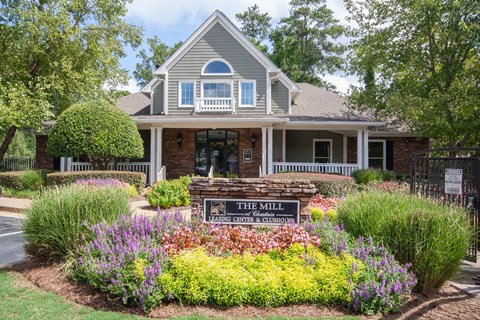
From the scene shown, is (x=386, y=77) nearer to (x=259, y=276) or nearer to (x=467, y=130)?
(x=467, y=130)

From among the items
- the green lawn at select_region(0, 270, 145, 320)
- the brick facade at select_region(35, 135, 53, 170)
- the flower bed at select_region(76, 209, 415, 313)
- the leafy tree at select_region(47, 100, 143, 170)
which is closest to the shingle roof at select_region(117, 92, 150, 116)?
the leafy tree at select_region(47, 100, 143, 170)

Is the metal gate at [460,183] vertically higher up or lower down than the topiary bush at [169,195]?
higher up

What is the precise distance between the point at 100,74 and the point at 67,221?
668 inches

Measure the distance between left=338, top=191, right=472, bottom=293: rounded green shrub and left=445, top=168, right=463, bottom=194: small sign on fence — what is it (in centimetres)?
159

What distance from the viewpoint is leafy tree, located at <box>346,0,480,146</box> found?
575 inches

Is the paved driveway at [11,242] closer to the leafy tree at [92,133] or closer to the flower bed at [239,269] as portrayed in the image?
the flower bed at [239,269]

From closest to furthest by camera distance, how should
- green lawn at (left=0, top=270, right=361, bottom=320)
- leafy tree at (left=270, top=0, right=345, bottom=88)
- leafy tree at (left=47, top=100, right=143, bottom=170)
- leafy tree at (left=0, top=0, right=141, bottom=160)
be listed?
green lawn at (left=0, top=270, right=361, bottom=320) → leafy tree at (left=47, top=100, right=143, bottom=170) → leafy tree at (left=0, top=0, right=141, bottom=160) → leafy tree at (left=270, top=0, right=345, bottom=88)

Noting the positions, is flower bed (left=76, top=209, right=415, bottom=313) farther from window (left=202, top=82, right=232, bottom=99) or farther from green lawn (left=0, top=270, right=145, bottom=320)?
window (left=202, top=82, right=232, bottom=99)

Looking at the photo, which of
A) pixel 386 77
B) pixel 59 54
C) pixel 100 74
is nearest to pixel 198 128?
pixel 100 74

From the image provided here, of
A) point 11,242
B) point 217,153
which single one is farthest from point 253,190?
point 217,153

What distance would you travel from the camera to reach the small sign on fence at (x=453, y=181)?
6.65 meters

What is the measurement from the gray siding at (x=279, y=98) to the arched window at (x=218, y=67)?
2839 millimetres

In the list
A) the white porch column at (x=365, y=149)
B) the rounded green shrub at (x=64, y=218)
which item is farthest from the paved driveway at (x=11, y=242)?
the white porch column at (x=365, y=149)

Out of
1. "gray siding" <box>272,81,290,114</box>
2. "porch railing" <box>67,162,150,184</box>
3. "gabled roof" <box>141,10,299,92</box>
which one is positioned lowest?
"porch railing" <box>67,162,150,184</box>
